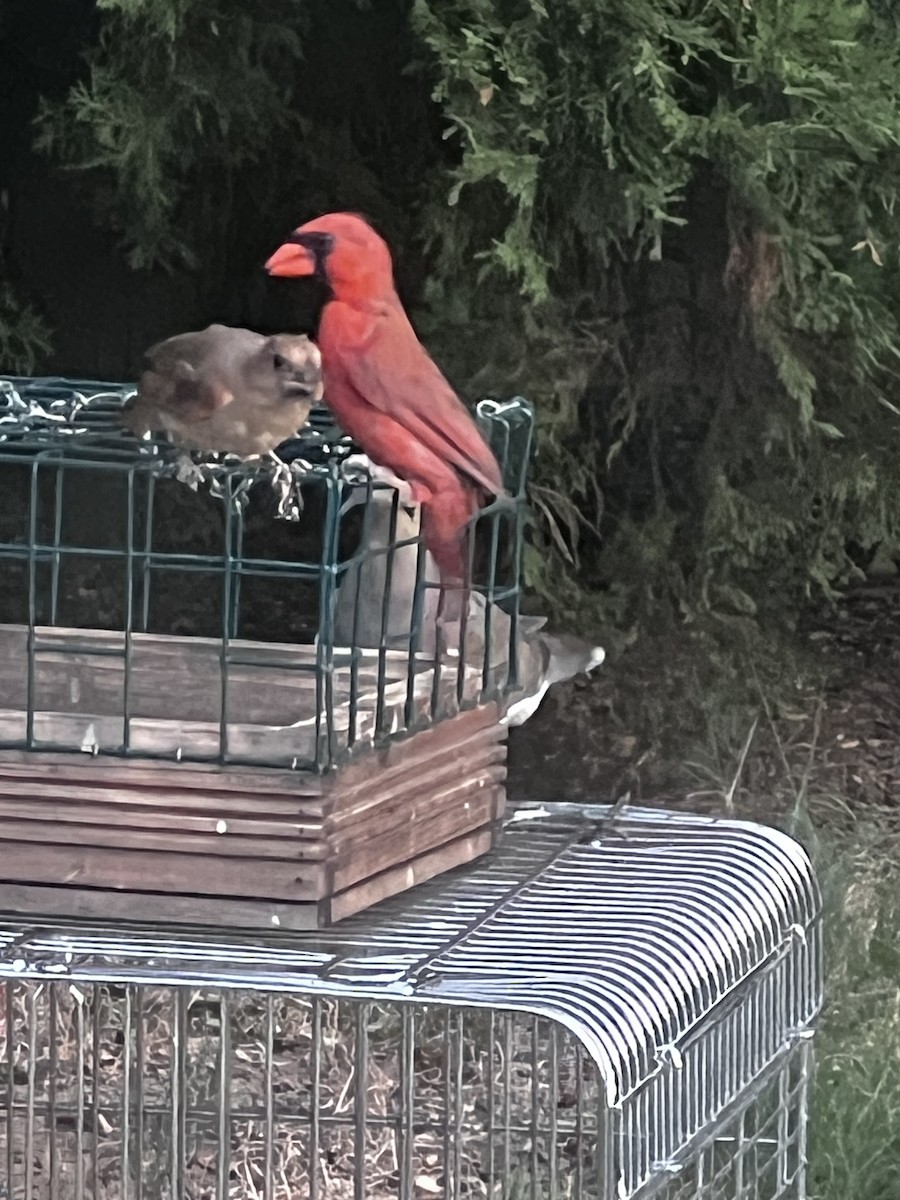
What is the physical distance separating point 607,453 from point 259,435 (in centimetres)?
127

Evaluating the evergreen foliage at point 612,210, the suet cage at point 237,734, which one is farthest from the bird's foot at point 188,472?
the evergreen foliage at point 612,210

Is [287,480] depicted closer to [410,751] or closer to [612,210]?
[410,751]

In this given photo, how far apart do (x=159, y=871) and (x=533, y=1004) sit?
34 cm

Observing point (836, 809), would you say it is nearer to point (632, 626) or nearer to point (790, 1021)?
point (632, 626)

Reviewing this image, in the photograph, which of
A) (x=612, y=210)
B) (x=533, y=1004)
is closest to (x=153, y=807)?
(x=533, y=1004)

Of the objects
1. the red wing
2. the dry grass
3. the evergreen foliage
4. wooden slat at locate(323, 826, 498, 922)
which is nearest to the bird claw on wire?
the red wing

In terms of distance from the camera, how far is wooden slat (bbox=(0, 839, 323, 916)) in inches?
63.4

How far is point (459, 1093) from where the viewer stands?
6.26 ft

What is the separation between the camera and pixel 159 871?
1629 mm

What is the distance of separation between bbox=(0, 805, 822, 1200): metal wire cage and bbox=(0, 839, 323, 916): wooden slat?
44mm

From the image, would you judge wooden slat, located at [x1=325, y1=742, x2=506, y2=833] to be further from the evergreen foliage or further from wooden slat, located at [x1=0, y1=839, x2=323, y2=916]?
the evergreen foliage

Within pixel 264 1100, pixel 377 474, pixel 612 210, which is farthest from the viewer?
pixel 612 210

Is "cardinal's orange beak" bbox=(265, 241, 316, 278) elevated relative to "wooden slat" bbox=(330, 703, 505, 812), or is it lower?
elevated

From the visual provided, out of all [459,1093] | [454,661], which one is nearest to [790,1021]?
[459,1093]
